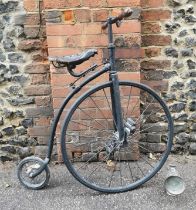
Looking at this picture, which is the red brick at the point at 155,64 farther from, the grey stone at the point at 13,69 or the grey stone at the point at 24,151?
the grey stone at the point at 24,151

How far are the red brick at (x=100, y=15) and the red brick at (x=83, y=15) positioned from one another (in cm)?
5

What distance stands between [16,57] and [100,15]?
91 centimetres

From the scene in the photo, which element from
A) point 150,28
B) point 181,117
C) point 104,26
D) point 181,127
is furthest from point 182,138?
point 104,26

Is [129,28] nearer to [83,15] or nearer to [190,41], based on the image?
[83,15]

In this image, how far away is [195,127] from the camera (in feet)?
12.3

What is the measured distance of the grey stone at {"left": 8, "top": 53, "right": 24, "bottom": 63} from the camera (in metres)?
3.50

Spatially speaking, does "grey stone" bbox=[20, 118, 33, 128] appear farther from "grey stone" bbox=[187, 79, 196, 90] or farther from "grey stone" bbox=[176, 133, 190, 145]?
"grey stone" bbox=[187, 79, 196, 90]

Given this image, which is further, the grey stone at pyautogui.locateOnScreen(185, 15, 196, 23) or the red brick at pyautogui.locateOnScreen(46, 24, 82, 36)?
the grey stone at pyautogui.locateOnScreen(185, 15, 196, 23)

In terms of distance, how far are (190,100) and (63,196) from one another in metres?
1.54

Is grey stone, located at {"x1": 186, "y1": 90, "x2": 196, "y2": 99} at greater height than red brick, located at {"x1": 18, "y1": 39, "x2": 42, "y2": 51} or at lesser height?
lesser

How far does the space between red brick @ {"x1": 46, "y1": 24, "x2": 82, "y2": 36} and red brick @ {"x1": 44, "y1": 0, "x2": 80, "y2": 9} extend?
16 cm

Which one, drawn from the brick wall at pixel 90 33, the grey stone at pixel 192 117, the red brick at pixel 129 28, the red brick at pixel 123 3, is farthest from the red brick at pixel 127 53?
the grey stone at pixel 192 117

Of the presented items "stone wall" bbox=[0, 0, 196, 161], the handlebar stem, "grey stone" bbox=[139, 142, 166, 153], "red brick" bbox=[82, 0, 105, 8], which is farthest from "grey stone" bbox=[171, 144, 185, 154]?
"red brick" bbox=[82, 0, 105, 8]

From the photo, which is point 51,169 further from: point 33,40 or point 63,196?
point 33,40
